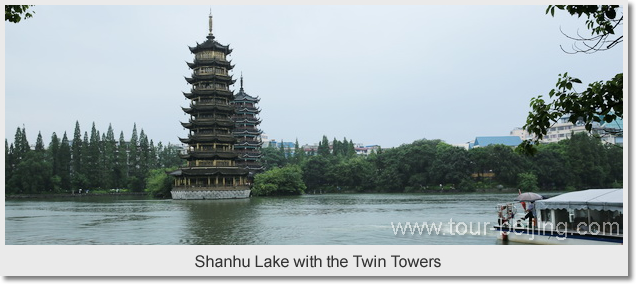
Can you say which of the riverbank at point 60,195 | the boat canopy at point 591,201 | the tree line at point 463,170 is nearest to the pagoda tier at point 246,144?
the tree line at point 463,170

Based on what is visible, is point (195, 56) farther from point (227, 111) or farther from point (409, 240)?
point (409, 240)

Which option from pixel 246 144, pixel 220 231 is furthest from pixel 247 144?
pixel 220 231

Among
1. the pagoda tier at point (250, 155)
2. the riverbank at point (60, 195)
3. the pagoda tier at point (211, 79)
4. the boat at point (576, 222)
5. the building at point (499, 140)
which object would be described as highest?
the pagoda tier at point (211, 79)

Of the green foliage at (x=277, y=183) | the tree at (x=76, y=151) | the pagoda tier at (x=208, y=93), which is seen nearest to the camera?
the pagoda tier at (x=208, y=93)

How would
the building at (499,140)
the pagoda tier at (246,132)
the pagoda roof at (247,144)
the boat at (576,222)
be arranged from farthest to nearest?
the building at (499,140) → the pagoda tier at (246,132) → the pagoda roof at (247,144) → the boat at (576,222)

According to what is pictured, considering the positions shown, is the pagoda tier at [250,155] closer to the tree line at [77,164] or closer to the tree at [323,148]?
the tree line at [77,164]

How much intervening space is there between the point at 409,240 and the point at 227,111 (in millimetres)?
36156

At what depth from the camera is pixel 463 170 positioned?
6153 centimetres

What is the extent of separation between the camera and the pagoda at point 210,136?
4609 centimetres

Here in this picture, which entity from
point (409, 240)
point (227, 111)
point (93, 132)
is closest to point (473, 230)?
point (409, 240)

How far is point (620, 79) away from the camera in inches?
239

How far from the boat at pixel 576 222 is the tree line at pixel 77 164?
56.0 m

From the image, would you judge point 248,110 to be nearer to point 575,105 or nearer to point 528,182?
point 528,182

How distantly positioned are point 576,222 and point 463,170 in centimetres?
5084
